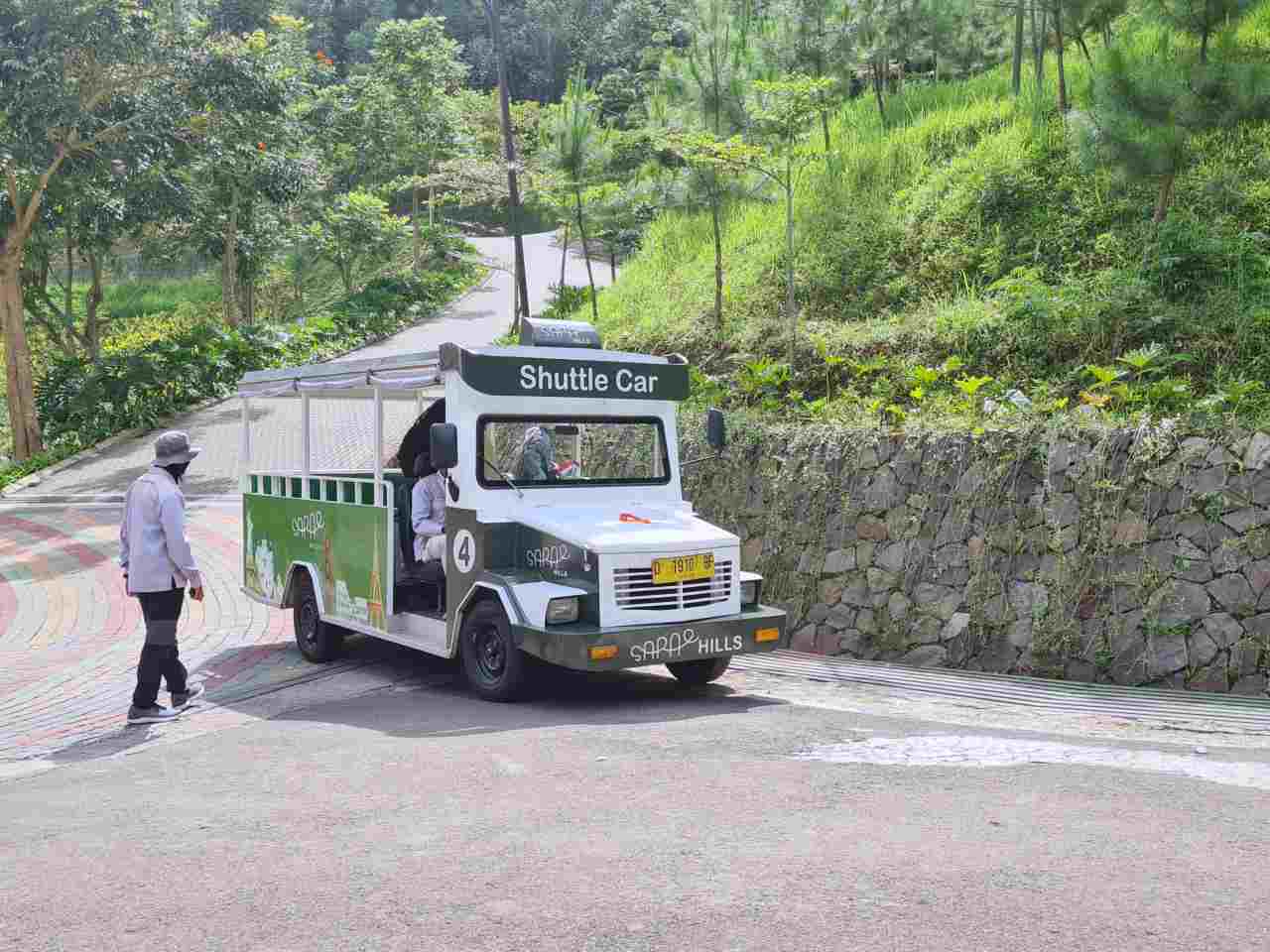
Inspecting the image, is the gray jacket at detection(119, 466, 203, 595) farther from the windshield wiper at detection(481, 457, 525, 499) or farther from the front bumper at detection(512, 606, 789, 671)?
the front bumper at detection(512, 606, 789, 671)

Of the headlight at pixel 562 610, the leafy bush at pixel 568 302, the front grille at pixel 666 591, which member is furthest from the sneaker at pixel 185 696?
the leafy bush at pixel 568 302

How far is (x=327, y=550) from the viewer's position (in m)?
10.1

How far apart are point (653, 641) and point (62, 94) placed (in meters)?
18.9

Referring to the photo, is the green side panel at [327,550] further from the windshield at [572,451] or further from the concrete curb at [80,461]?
the concrete curb at [80,461]

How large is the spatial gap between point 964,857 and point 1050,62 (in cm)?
2160

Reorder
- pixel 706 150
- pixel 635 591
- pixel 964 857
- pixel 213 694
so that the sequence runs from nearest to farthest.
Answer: pixel 964 857
pixel 635 591
pixel 213 694
pixel 706 150

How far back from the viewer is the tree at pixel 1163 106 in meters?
12.6

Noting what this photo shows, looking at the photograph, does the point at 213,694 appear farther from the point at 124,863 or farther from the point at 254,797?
the point at 124,863

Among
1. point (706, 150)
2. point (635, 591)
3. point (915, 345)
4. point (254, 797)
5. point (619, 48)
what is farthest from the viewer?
point (619, 48)

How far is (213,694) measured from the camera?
9023 mm

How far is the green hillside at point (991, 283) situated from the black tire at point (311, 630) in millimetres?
5280

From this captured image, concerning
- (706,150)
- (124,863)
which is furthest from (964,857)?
(706,150)

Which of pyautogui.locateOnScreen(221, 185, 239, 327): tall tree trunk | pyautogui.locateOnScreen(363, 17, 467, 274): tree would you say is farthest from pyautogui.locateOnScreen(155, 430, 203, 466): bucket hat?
pyautogui.locateOnScreen(363, 17, 467, 274): tree

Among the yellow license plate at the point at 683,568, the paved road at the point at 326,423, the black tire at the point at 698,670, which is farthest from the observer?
the paved road at the point at 326,423
